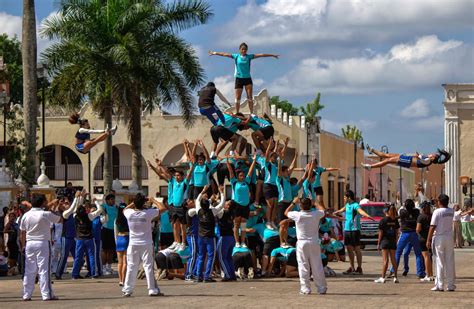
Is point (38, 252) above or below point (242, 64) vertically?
below

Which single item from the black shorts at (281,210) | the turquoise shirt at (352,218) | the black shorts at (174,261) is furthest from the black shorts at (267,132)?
the black shorts at (174,261)

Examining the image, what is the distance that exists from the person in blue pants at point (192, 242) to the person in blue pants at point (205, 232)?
0.23 metres

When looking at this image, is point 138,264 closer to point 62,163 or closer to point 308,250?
point 308,250

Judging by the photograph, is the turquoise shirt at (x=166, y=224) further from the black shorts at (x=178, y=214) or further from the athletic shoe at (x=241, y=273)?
the athletic shoe at (x=241, y=273)

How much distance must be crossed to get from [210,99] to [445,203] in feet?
22.5

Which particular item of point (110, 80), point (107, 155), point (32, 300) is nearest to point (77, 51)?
point (110, 80)

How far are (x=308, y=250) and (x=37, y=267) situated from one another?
4686mm

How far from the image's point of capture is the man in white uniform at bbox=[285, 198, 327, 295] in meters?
20.0

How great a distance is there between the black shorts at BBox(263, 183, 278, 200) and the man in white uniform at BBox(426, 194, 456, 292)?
5314mm

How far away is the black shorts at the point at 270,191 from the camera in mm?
25789

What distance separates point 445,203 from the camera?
842 inches

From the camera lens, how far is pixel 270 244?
996 inches

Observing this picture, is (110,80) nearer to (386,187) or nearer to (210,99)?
(210,99)

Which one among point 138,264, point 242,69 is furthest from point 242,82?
point 138,264
